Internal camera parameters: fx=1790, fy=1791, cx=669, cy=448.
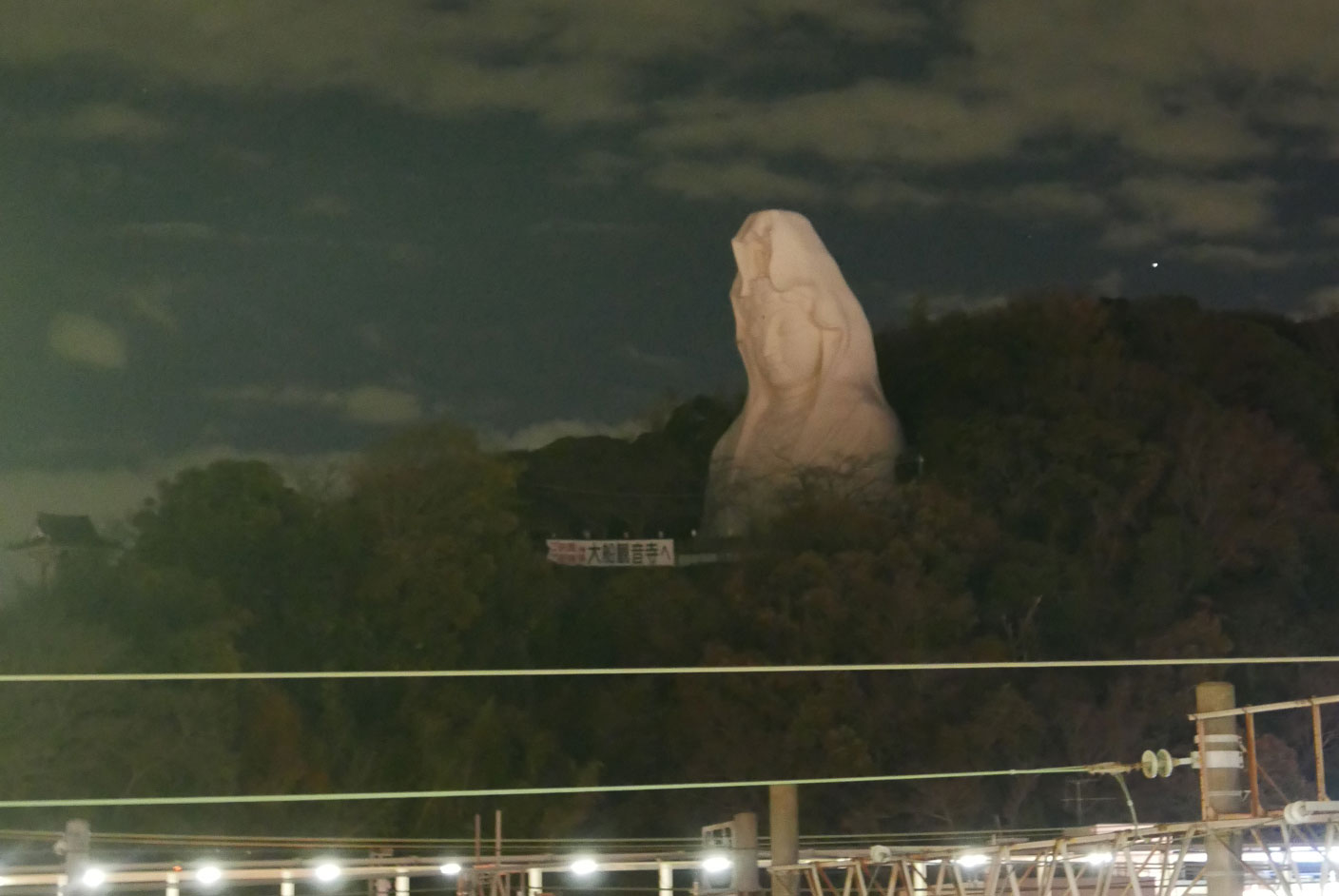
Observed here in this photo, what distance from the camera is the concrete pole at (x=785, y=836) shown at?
45.1 feet

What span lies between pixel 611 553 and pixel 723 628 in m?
3.54

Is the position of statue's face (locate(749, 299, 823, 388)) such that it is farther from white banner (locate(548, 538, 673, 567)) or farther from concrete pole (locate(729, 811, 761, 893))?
concrete pole (locate(729, 811, 761, 893))

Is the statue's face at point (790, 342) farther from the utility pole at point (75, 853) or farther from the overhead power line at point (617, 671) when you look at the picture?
the utility pole at point (75, 853)

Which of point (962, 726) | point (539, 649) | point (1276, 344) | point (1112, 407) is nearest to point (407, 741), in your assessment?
point (539, 649)

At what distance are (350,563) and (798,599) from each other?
6049 millimetres

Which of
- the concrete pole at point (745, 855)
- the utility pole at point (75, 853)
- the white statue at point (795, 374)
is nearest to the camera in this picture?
the utility pole at point (75, 853)

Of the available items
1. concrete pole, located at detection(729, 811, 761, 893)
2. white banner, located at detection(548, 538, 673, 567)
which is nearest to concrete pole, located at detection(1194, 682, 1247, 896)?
concrete pole, located at detection(729, 811, 761, 893)

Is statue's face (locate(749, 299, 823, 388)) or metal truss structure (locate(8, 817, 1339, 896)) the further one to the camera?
statue's face (locate(749, 299, 823, 388))

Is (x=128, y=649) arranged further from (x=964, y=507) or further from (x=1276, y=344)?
(x=1276, y=344)

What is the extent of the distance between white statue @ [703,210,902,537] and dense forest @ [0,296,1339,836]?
40.2 inches

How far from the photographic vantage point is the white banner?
2608cm

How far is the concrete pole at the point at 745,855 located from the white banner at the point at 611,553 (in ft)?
38.7

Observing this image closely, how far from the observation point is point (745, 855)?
14109mm

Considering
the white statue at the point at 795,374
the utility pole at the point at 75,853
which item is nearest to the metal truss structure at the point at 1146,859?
the utility pole at the point at 75,853
